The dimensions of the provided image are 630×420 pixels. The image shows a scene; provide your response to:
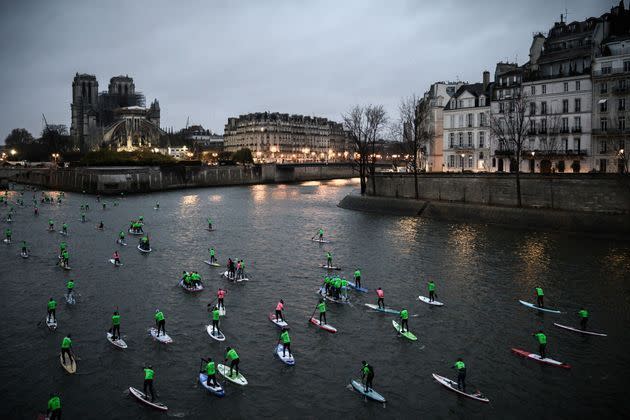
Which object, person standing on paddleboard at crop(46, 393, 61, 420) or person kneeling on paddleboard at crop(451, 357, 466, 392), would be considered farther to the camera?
person kneeling on paddleboard at crop(451, 357, 466, 392)

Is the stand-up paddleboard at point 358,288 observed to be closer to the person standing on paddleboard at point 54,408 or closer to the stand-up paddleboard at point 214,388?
the stand-up paddleboard at point 214,388

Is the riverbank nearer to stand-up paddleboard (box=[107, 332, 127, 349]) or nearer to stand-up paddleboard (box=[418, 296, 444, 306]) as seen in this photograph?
stand-up paddleboard (box=[418, 296, 444, 306])

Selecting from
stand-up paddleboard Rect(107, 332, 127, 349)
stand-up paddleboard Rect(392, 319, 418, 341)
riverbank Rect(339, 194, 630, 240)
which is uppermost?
riverbank Rect(339, 194, 630, 240)

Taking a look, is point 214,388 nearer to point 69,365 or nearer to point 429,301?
point 69,365

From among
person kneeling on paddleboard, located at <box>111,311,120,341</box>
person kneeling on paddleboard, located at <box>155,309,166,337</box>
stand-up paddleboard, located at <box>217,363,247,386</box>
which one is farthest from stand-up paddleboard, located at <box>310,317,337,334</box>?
person kneeling on paddleboard, located at <box>111,311,120,341</box>

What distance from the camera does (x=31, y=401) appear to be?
2270cm

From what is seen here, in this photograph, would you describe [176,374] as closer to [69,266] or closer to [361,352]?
[361,352]

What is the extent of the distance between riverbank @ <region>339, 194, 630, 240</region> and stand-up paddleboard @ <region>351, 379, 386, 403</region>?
4634cm

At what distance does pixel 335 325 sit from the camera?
32.0 meters

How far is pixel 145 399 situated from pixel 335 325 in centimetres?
1297

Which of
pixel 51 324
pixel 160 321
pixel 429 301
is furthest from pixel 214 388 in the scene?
pixel 429 301

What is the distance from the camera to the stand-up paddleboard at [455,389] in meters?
22.8

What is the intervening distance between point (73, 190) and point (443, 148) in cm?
9786

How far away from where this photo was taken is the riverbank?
192 feet
